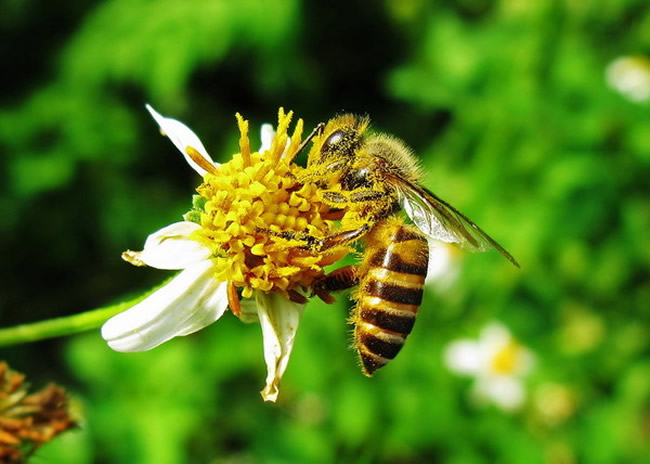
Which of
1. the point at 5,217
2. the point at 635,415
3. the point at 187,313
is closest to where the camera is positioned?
the point at 187,313

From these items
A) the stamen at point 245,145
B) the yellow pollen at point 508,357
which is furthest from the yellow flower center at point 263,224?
the yellow pollen at point 508,357

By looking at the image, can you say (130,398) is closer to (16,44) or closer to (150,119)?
(150,119)

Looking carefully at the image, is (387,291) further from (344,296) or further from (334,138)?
(344,296)

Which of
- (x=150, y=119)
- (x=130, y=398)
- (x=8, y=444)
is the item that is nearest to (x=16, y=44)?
(x=150, y=119)

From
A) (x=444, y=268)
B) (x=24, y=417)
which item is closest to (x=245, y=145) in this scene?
(x=24, y=417)

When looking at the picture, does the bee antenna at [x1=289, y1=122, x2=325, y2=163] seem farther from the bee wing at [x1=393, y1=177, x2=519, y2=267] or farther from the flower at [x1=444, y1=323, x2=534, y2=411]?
the flower at [x1=444, y1=323, x2=534, y2=411]

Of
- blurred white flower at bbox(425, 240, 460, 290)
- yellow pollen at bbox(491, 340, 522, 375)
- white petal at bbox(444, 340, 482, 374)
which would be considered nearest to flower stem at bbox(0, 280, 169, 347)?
white petal at bbox(444, 340, 482, 374)
